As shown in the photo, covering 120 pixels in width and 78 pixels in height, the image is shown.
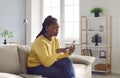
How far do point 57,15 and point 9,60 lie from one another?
162 inches

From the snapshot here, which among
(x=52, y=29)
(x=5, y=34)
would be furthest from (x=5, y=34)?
(x=52, y=29)

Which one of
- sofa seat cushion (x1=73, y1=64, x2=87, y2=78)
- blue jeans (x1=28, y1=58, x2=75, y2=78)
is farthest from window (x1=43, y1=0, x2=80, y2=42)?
blue jeans (x1=28, y1=58, x2=75, y2=78)

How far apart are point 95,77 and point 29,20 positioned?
2.89 m

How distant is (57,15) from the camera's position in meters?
6.26

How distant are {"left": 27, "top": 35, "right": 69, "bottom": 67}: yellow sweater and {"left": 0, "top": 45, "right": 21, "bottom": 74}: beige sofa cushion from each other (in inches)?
6.1

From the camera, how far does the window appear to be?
591 cm

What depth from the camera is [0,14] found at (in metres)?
5.49

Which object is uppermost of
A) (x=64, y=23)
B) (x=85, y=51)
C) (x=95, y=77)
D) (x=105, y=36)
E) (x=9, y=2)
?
(x=9, y=2)

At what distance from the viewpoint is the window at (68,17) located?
5.91m

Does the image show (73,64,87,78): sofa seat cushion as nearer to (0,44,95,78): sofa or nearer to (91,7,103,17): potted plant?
(0,44,95,78): sofa

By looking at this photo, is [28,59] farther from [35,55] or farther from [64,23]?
[64,23]

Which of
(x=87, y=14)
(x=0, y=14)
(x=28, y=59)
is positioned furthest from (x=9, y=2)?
(x=28, y=59)

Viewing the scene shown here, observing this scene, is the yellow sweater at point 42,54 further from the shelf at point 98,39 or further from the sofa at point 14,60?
the shelf at point 98,39

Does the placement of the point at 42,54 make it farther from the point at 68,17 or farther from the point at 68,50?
the point at 68,17
